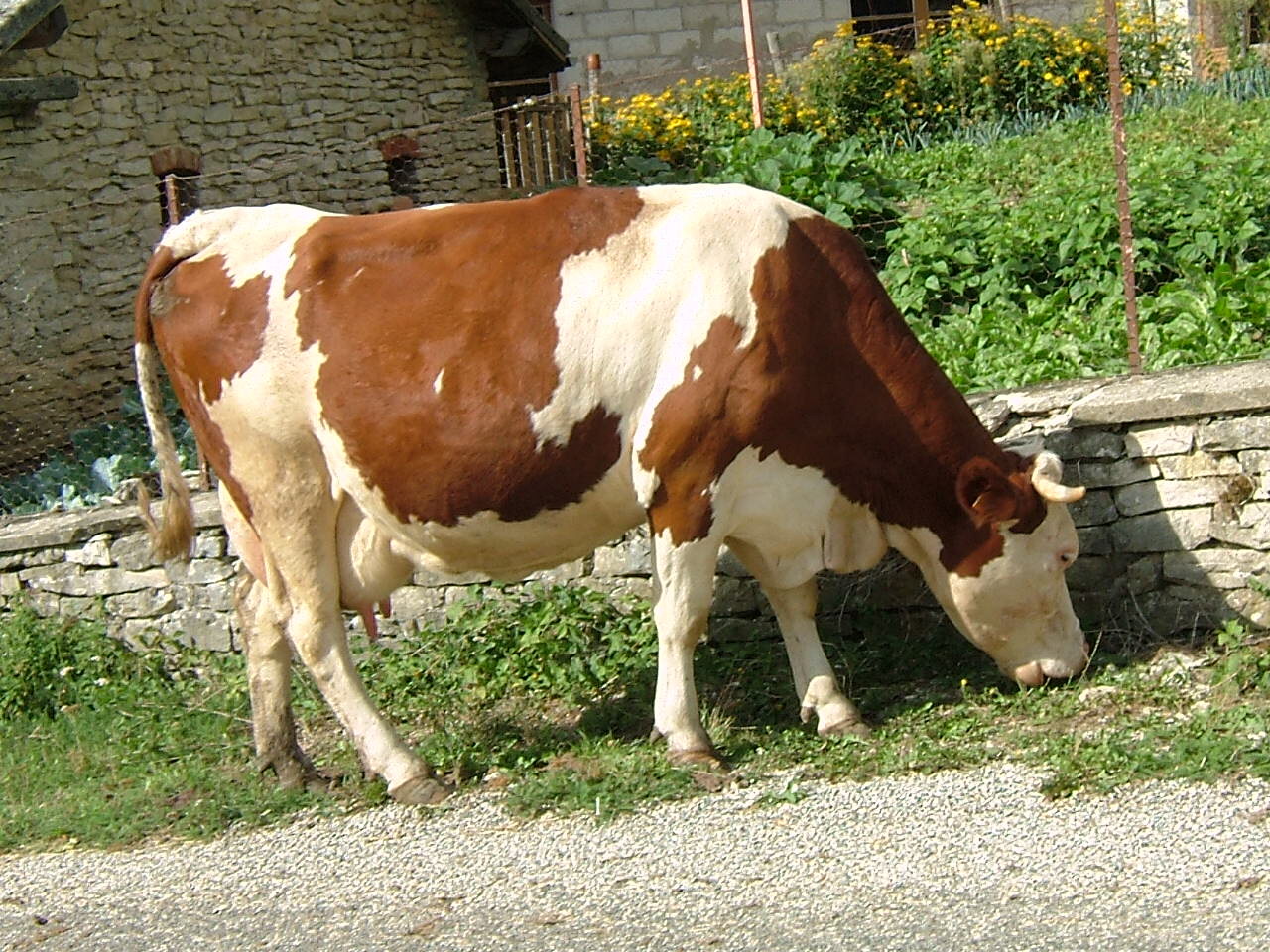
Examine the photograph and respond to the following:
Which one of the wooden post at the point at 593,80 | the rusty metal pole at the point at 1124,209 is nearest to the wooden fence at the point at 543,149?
the wooden post at the point at 593,80

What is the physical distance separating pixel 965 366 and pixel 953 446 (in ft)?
8.18

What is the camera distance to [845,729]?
19.8 ft

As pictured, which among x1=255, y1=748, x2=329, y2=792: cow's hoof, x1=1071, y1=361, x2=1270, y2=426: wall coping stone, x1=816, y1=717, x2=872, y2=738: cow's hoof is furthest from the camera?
x1=1071, y1=361, x2=1270, y2=426: wall coping stone

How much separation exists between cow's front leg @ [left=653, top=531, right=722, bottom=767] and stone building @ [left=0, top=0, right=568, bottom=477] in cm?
628

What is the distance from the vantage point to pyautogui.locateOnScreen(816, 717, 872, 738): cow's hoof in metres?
6.00

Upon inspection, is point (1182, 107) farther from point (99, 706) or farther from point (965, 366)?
point (99, 706)

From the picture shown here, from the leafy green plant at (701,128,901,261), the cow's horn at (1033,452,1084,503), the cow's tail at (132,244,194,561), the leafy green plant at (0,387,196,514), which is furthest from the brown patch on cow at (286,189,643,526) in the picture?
the leafy green plant at (701,128,901,261)

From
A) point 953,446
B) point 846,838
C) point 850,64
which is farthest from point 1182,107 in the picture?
point 846,838

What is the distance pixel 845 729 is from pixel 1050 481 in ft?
3.57

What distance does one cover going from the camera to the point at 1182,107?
14367mm

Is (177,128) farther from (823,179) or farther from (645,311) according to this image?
(645,311)

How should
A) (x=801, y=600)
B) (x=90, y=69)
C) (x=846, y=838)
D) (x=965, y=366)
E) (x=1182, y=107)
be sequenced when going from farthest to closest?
(x=1182, y=107) → (x=90, y=69) → (x=965, y=366) → (x=801, y=600) → (x=846, y=838)

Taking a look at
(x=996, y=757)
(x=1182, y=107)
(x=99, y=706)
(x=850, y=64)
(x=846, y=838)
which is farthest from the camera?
(x=850, y=64)

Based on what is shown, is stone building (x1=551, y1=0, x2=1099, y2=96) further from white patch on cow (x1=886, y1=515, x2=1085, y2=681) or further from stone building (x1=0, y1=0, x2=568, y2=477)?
white patch on cow (x1=886, y1=515, x2=1085, y2=681)
